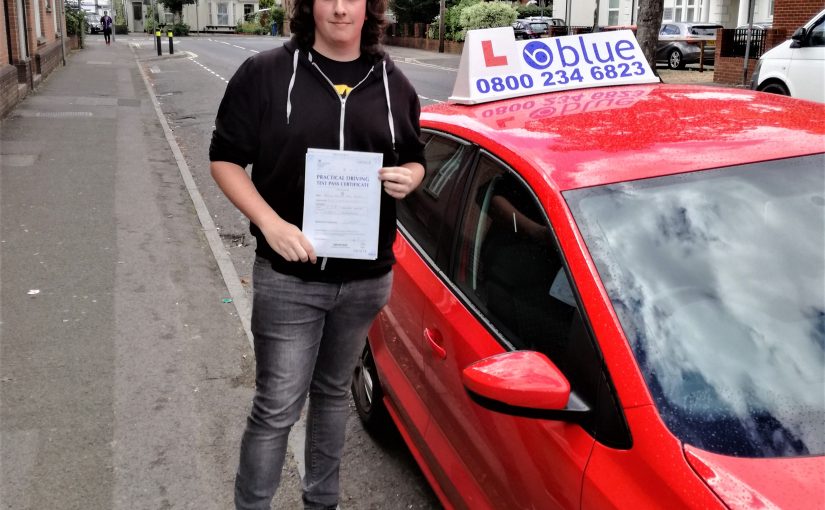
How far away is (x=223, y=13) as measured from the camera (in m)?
81.4

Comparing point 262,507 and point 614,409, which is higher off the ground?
point 614,409

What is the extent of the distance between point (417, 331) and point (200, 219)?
539cm

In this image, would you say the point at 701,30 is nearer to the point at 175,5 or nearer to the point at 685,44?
the point at 685,44

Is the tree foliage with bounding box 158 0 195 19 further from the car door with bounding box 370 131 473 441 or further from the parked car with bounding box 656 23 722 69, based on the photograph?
the car door with bounding box 370 131 473 441

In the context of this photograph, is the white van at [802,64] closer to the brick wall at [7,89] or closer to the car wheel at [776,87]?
the car wheel at [776,87]

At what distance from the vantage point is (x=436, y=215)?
3168mm

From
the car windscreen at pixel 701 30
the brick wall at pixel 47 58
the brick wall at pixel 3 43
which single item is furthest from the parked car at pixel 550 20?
the brick wall at pixel 3 43

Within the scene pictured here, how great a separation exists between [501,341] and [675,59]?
25774mm

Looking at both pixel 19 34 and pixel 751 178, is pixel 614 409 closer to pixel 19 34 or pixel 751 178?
pixel 751 178

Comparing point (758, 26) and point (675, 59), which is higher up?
point (758, 26)

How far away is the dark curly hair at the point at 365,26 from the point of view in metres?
2.40

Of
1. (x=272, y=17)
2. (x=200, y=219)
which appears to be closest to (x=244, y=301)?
(x=200, y=219)

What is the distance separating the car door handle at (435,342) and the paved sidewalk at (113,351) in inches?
46.2

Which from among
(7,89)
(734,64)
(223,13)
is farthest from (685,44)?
(223,13)
